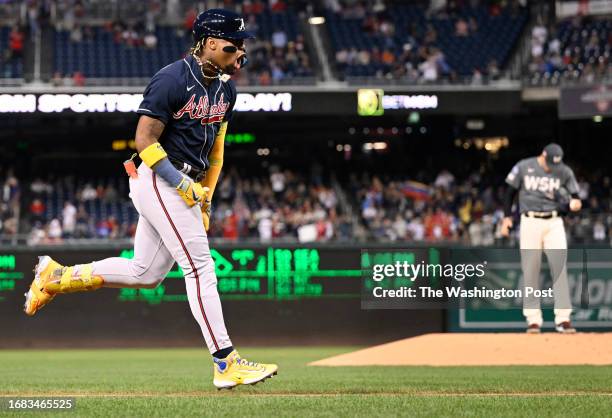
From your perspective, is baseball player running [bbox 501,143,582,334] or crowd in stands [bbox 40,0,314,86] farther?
crowd in stands [bbox 40,0,314,86]

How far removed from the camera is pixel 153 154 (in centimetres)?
676

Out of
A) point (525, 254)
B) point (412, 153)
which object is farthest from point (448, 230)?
point (525, 254)

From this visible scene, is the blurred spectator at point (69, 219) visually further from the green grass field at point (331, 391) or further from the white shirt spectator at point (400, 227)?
the green grass field at point (331, 391)

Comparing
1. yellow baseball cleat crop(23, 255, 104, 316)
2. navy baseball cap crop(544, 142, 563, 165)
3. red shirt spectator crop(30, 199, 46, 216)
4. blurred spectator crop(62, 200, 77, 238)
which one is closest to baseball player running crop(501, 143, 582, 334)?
navy baseball cap crop(544, 142, 563, 165)

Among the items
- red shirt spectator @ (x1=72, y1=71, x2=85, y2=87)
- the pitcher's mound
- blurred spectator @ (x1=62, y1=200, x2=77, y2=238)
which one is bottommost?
the pitcher's mound

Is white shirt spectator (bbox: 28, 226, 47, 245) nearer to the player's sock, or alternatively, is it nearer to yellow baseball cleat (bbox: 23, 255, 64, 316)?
yellow baseball cleat (bbox: 23, 255, 64, 316)

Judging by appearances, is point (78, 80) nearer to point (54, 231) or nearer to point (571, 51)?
point (54, 231)

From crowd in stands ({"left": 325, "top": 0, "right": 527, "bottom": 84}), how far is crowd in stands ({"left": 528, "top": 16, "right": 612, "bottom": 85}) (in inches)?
32.7

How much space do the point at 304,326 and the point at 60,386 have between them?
8967 millimetres

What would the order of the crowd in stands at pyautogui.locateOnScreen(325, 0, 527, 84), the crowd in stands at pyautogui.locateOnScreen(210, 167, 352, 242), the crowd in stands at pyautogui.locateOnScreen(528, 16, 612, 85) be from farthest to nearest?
the crowd in stands at pyautogui.locateOnScreen(325, 0, 527, 84) < the crowd in stands at pyautogui.locateOnScreen(528, 16, 612, 85) < the crowd in stands at pyautogui.locateOnScreen(210, 167, 352, 242)

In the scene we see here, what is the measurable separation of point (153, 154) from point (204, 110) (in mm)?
472

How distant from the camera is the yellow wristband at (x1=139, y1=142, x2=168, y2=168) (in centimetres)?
675

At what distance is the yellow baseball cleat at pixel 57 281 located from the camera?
7.23 m

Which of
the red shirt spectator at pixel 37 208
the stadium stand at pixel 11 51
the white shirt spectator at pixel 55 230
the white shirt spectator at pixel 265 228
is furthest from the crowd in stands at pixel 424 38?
the white shirt spectator at pixel 55 230
